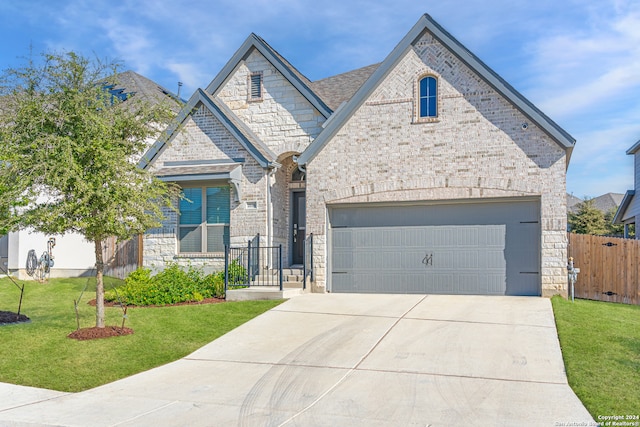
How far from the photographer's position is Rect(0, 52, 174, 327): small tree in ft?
32.4

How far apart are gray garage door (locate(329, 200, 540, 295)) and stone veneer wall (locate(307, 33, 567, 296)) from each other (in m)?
0.38

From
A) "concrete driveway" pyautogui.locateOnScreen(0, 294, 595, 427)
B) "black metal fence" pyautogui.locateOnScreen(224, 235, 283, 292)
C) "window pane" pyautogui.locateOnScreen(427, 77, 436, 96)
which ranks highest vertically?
"window pane" pyautogui.locateOnScreen(427, 77, 436, 96)

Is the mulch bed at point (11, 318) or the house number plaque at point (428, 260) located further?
the house number plaque at point (428, 260)

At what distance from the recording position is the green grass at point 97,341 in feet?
28.1

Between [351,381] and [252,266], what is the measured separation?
872 cm

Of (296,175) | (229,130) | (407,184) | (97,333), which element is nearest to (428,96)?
(407,184)

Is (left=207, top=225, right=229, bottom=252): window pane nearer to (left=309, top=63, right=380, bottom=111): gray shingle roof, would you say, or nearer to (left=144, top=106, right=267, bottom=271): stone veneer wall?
(left=144, top=106, right=267, bottom=271): stone veneer wall

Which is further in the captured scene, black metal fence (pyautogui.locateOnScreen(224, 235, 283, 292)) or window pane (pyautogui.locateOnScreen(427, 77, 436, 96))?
black metal fence (pyautogui.locateOnScreen(224, 235, 283, 292))

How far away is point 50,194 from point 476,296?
9743 millimetres

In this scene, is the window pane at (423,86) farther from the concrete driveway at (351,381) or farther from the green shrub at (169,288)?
the green shrub at (169,288)

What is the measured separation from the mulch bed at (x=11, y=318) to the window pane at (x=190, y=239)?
549 cm

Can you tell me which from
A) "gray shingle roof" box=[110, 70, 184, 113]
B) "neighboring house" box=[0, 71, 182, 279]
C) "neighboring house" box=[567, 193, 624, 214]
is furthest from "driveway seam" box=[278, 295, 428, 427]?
"neighboring house" box=[567, 193, 624, 214]

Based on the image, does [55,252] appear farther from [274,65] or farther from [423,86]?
[423,86]

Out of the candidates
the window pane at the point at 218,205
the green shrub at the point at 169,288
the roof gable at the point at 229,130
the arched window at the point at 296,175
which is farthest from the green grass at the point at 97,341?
the arched window at the point at 296,175
